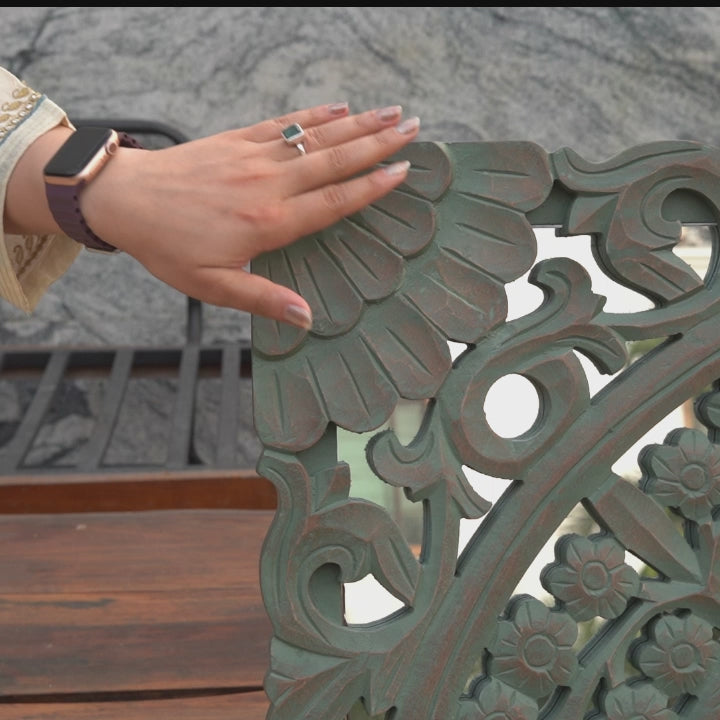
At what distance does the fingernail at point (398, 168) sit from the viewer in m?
0.69

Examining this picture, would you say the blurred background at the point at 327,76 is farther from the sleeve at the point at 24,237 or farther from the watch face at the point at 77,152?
the watch face at the point at 77,152

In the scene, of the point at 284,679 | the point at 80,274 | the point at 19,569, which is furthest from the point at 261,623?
the point at 80,274

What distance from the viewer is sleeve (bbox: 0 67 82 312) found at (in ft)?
2.46

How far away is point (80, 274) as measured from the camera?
242 cm

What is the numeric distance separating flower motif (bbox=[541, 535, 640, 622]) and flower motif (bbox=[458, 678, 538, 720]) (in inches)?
3.0

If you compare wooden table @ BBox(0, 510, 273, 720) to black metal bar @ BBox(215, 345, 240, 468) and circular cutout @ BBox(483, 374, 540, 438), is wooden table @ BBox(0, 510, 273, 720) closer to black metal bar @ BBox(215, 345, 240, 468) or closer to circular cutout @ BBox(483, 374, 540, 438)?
black metal bar @ BBox(215, 345, 240, 468)

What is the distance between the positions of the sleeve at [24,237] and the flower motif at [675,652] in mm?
573

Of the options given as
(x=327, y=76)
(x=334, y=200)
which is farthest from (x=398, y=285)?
(x=327, y=76)

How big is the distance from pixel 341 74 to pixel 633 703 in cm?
198

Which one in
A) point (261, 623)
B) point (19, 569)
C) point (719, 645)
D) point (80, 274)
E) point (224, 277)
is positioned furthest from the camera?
point (80, 274)

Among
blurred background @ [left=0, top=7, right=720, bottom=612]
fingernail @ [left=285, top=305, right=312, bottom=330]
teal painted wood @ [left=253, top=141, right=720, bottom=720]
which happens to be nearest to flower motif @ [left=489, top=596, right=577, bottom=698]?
teal painted wood @ [left=253, top=141, right=720, bottom=720]

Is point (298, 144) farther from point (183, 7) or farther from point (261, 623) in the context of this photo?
point (183, 7)

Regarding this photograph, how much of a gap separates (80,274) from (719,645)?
6.35ft

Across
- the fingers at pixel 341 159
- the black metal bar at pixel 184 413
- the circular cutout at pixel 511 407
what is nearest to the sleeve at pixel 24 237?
the fingers at pixel 341 159
